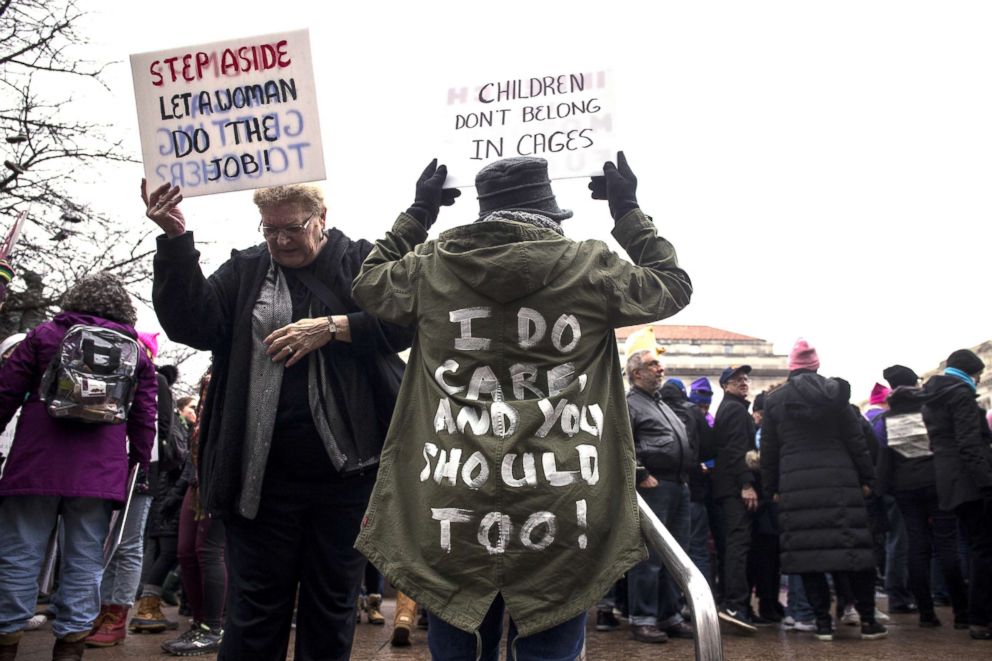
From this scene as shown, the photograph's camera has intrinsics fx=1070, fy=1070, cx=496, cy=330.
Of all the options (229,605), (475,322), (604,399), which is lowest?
(229,605)

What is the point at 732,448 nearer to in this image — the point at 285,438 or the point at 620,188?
the point at 620,188

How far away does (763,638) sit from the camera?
773cm

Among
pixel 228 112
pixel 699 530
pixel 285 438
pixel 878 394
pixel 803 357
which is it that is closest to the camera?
pixel 285 438

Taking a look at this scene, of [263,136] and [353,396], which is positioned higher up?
[263,136]

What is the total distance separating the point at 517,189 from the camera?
3.12 m

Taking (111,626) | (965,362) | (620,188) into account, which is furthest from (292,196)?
(965,362)

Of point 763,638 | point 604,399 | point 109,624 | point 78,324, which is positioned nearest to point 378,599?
point 109,624

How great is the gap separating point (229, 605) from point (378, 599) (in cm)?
498

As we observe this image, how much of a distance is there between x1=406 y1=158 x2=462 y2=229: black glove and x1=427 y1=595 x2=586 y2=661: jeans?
1.28 metres

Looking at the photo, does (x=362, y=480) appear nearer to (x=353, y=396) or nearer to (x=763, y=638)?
(x=353, y=396)

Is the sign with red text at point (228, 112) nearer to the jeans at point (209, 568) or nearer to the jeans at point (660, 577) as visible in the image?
the jeans at point (209, 568)

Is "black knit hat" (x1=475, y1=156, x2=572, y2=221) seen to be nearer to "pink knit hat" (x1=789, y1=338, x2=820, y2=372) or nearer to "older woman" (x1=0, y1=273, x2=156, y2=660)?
"older woman" (x1=0, y1=273, x2=156, y2=660)

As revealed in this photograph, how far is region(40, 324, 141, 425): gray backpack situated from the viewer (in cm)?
508

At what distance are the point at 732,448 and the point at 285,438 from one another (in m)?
5.69
